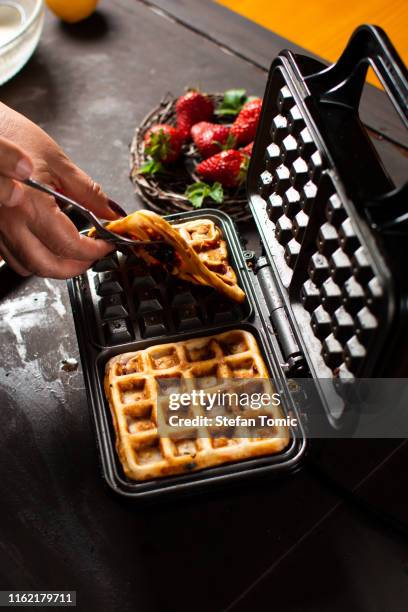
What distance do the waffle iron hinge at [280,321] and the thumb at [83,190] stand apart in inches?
13.0

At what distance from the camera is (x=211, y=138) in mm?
1616

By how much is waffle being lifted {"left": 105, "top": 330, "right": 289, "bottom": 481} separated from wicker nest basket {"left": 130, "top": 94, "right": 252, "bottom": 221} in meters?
0.46

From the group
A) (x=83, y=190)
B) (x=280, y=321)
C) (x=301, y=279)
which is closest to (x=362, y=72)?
(x=301, y=279)

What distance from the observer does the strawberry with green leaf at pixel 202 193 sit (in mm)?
1525

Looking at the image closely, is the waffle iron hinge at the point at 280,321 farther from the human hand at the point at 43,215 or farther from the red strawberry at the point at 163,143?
the red strawberry at the point at 163,143

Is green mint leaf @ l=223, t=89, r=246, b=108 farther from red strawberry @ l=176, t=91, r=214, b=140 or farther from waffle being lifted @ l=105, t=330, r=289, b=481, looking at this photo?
waffle being lifted @ l=105, t=330, r=289, b=481

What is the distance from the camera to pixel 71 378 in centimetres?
129

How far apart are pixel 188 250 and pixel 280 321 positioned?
22 centimetres

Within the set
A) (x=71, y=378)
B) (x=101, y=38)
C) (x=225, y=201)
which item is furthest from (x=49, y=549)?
(x=101, y=38)

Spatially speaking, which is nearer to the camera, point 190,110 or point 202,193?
point 202,193

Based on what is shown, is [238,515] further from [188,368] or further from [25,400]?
[25,400]

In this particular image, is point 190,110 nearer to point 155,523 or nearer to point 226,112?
point 226,112

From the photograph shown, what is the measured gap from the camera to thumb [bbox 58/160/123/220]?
A: 1259 millimetres

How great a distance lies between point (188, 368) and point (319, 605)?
1.43 ft
